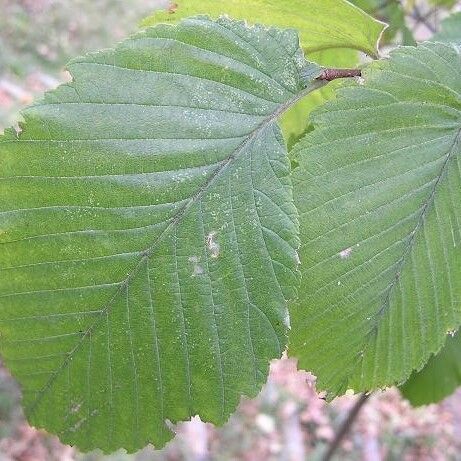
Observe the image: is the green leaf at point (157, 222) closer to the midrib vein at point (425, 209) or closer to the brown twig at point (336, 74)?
the brown twig at point (336, 74)

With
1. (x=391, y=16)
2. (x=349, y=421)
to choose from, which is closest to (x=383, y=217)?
(x=391, y=16)

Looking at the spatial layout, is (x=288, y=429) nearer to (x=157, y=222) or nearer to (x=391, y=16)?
(x=391, y=16)

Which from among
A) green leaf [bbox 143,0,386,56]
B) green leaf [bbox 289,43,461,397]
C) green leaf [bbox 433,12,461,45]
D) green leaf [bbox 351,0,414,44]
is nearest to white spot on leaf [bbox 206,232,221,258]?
green leaf [bbox 289,43,461,397]

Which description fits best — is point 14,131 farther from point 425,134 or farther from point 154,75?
point 425,134

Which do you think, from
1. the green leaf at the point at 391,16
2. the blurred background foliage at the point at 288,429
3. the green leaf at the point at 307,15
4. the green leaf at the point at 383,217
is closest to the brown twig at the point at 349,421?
the blurred background foliage at the point at 288,429

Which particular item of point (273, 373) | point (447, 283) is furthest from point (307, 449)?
point (447, 283)

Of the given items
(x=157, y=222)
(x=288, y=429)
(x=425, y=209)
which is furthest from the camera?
(x=288, y=429)
